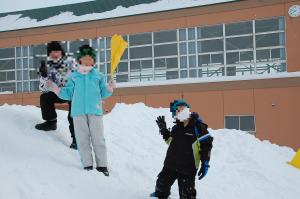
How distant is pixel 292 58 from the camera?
48.6 feet

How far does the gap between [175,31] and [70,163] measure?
41.6 ft

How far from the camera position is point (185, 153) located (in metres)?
4.88

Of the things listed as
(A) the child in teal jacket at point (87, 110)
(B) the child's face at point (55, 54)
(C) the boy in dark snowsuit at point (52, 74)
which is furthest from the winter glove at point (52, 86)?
(B) the child's face at point (55, 54)

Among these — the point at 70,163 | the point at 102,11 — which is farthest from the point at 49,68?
the point at 102,11

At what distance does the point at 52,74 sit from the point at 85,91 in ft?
2.51

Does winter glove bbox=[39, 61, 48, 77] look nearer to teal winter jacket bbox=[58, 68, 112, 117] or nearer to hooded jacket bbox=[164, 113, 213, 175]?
teal winter jacket bbox=[58, 68, 112, 117]

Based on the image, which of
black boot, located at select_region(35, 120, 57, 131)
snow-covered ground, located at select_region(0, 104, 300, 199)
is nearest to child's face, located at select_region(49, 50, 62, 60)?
black boot, located at select_region(35, 120, 57, 131)

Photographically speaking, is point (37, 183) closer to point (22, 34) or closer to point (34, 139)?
point (34, 139)

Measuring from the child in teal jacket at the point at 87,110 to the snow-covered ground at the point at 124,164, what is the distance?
0.23 meters

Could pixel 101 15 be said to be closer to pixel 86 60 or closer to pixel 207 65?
pixel 207 65

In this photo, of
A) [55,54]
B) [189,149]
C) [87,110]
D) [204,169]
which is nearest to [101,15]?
[55,54]

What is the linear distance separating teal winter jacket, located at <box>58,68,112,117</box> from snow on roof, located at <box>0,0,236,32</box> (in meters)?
11.6

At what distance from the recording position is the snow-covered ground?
4.24 metres

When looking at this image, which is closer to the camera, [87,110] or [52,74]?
[87,110]
